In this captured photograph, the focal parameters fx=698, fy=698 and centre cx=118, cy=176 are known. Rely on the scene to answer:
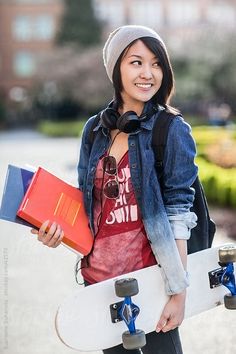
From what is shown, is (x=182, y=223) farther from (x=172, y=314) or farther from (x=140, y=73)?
(x=140, y=73)

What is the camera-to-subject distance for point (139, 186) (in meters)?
2.01

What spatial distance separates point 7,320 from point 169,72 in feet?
7.43

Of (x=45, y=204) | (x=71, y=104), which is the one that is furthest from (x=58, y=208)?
(x=71, y=104)

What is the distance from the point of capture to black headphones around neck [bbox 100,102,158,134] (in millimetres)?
2039

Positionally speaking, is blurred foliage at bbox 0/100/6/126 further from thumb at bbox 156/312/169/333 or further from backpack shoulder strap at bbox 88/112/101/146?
thumb at bbox 156/312/169/333

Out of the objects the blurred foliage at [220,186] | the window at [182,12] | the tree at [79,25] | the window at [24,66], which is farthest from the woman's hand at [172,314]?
the window at [24,66]

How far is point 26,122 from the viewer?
153 feet

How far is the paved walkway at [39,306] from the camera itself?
3668 mm

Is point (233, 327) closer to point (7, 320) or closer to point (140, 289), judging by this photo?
point (7, 320)

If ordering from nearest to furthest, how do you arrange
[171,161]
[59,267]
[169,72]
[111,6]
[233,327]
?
[171,161] < [169,72] < [233,327] < [59,267] < [111,6]

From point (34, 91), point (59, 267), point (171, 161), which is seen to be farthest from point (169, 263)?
point (34, 91)

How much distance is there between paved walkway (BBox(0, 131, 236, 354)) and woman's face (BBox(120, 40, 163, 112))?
1.83 metres

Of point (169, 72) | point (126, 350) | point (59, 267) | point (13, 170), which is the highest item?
point (169, 72)

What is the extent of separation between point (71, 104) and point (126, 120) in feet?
136
